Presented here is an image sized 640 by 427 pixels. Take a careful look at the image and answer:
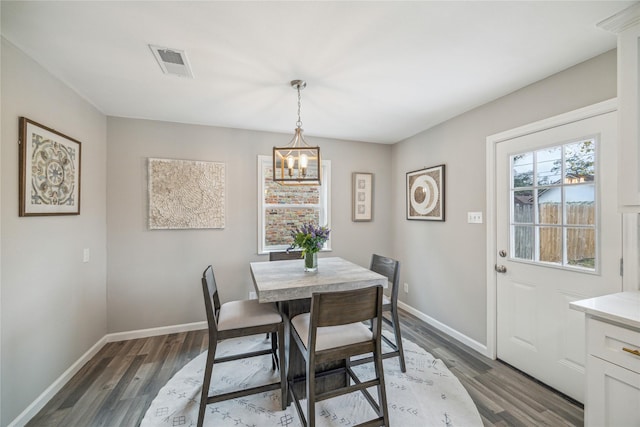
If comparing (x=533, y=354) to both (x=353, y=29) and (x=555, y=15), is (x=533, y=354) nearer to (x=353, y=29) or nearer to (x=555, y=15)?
(x=555, y=15)

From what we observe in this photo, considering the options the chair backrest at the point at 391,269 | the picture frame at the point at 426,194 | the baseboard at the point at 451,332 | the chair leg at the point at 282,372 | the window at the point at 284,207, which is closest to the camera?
the chair leg at the point at 282,372

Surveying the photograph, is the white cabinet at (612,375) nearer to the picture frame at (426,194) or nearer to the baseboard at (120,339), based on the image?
the baseboard at (120,339)

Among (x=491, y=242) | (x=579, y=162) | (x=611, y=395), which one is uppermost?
(x=579, y=162)

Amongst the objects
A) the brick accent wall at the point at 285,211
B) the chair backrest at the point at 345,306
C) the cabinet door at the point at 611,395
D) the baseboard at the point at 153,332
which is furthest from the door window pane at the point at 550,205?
the baseboard at the point at 153,332

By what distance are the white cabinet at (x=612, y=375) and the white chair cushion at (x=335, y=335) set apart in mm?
1084

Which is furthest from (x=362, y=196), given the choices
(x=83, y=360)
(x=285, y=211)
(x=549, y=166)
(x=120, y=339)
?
(x=83, y=360)

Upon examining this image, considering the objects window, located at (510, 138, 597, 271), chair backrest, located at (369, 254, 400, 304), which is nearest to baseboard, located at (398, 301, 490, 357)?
window, located at (510, 138, 597, 271)

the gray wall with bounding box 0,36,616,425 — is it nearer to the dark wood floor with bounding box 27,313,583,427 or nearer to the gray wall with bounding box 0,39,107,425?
the gray wall with bounding box 0,39,107,425

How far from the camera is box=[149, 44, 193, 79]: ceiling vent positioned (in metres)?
1.72

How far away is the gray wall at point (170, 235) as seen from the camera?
9.37 feet

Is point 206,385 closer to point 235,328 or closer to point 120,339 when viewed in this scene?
point 235,328

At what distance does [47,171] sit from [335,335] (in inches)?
93.0

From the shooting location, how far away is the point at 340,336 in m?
1.62

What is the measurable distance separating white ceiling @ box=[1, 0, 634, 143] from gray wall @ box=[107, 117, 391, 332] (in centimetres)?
49
